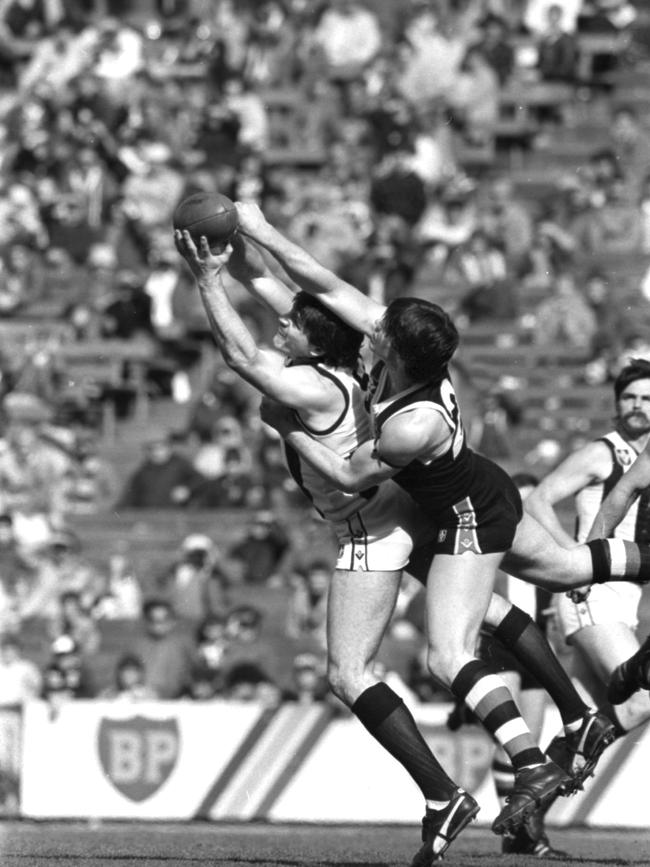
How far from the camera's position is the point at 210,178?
69.5 ft

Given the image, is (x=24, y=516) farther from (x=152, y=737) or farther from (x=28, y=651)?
(x=152, y=737)

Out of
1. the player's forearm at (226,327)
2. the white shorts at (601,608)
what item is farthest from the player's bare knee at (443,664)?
the white shorts at (601,608)

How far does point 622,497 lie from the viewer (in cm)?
919

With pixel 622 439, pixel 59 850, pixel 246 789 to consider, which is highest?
pixel 622 439

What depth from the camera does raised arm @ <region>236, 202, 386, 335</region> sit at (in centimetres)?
873

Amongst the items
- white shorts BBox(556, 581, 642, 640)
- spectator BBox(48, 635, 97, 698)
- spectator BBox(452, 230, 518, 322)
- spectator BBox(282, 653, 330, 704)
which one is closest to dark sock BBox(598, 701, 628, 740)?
white shorts BBox(556, 581, 642, 640)

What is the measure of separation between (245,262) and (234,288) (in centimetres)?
1047

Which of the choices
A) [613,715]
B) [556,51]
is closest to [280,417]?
[613,715]

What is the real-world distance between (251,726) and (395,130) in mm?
8310

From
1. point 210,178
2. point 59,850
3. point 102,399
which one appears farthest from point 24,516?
point 59,850

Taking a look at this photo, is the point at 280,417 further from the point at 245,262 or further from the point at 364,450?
the point at 245,262

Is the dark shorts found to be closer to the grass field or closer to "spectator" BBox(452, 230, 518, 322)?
the grass field

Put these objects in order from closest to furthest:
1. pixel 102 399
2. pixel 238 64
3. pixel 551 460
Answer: pixel 551 460
pixel 102 399
pixel 238 64

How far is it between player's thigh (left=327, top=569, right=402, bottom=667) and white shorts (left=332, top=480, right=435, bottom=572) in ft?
0.16
